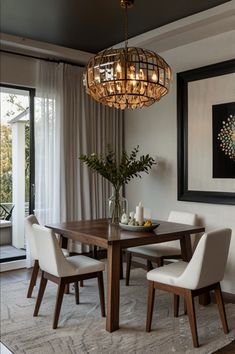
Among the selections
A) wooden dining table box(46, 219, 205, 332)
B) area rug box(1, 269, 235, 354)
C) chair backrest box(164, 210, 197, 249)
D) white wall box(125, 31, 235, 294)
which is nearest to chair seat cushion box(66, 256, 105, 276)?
wooden dining table box(46, 219, 205, 332)

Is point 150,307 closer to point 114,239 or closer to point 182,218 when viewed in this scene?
point 114,239

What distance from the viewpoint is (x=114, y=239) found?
306 cm

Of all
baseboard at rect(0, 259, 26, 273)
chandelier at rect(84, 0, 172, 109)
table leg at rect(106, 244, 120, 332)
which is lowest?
baseboard at rect(0, 259, 26, 273)

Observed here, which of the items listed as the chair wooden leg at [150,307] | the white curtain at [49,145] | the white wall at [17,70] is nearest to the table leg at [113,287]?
the chair wooden leg at [150,307]

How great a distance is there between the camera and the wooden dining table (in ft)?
10.0

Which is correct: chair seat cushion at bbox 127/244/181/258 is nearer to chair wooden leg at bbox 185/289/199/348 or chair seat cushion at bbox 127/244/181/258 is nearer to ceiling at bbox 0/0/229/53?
chair wooden leg at bbox 185/289/199/348

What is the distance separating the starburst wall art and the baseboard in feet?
9.16

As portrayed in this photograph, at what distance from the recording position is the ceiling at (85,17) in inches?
149

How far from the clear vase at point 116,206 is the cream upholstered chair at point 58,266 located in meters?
0.62

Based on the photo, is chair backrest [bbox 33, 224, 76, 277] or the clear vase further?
the clear vase

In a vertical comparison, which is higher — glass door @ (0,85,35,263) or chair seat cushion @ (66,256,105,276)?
glass door @ (0,85,35,263)

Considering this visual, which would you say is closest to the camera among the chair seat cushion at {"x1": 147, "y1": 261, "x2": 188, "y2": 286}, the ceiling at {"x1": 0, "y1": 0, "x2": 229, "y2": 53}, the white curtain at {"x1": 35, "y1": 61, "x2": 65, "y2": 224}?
the chair seat cushion at {"x1": 147, "y1": 261, "x2": 188, "y2": 286}

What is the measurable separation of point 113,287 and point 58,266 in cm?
49

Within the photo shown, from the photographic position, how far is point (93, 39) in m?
→ 4.77
